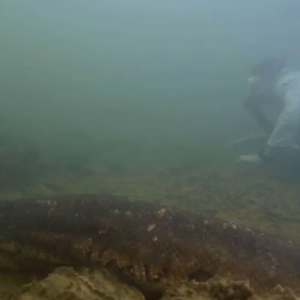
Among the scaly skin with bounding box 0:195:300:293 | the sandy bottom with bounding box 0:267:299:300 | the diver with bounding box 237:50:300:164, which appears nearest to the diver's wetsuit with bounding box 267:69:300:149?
the diver with bounding box 237:50:300:164

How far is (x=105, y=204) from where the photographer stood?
272cm

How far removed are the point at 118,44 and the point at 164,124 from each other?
230ft

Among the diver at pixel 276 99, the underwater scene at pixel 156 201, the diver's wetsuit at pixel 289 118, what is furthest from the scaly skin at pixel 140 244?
the diver at pixel 276 99

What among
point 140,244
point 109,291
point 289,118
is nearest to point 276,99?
point 289,118

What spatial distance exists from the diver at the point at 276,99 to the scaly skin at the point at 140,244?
5231 millimetres

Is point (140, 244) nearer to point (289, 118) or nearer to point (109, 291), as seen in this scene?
point (109, 291)

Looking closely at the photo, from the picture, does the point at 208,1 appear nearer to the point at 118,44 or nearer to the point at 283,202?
the point at 118,44

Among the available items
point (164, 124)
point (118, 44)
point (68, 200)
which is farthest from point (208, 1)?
point (68, 200)

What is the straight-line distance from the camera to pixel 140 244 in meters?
2.35

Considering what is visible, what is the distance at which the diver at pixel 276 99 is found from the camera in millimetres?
7234

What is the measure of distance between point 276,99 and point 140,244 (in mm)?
7575

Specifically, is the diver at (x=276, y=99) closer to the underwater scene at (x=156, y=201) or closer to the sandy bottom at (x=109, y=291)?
the underwater scene at (x=156, y=201)

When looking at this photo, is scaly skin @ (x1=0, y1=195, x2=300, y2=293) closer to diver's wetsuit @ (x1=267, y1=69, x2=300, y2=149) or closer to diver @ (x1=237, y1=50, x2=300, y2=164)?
diver's wetsuit @ (x1=267, y1=69, x2=300, y2=149)

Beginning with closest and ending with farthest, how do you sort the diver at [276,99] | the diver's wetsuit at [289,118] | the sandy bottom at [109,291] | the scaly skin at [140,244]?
the sandy bottom at [109,291] < the scaly skin at [140,244] < the diver's wetsuit at [289,118] < the diver at [276,99]
